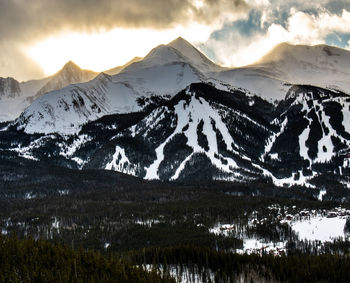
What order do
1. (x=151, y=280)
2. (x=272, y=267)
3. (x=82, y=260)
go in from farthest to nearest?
(x=272, y=267), (x=82, y=260), (x=151, y=280)

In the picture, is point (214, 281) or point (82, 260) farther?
point (214, 281)

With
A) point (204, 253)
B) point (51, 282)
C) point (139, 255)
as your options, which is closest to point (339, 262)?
point (204, 253)

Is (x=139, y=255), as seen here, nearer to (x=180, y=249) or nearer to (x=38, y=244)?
(x=180, y=249)

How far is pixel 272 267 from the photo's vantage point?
121000mm

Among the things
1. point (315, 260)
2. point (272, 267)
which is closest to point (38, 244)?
point (272, 267)

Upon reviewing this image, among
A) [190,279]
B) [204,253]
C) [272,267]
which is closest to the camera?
[190,279]

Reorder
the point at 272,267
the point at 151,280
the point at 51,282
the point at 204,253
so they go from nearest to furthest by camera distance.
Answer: the point at 51,282
the point at 151,280
the point at 272,267
the point at 204,253

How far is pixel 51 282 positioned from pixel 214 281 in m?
44.1

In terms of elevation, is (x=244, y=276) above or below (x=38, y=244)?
below

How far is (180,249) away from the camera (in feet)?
453

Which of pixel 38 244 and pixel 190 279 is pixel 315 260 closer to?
pixel 190 279

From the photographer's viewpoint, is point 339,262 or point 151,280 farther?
point 339,262

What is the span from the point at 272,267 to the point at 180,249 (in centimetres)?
3014

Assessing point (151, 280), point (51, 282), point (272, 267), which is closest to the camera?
point (51, 282)
